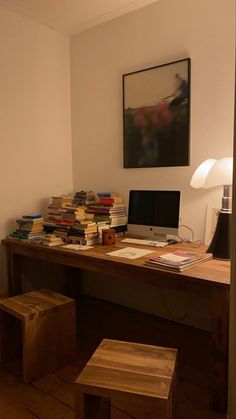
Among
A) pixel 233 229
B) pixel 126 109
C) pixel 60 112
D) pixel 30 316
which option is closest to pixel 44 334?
pixel 30 316

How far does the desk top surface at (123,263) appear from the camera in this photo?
1600 mm

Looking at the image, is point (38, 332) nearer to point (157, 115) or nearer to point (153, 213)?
point (153, 213)

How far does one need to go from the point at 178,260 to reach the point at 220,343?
0.44 m

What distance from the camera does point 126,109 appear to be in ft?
8.76

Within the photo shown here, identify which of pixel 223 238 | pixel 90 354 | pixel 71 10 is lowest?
pixel 90 354

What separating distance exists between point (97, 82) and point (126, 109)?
447mm

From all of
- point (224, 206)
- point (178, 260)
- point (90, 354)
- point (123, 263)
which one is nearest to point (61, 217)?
point (123, 263)

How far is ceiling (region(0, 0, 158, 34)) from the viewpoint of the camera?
248 centimetres

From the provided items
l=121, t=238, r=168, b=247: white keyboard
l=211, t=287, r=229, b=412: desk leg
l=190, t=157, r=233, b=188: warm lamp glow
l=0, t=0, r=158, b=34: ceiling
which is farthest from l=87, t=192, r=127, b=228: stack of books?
l=0, t=0, r=158, b=34: ceiling

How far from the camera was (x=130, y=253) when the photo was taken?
204cm

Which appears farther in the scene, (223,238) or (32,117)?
(32,117)

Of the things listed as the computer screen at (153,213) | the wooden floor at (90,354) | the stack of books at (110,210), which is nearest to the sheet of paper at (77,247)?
the stack of books at (110,210)

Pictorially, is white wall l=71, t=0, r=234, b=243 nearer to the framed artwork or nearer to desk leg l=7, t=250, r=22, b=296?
the framed artwork

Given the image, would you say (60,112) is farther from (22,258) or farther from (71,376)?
(71,376)
